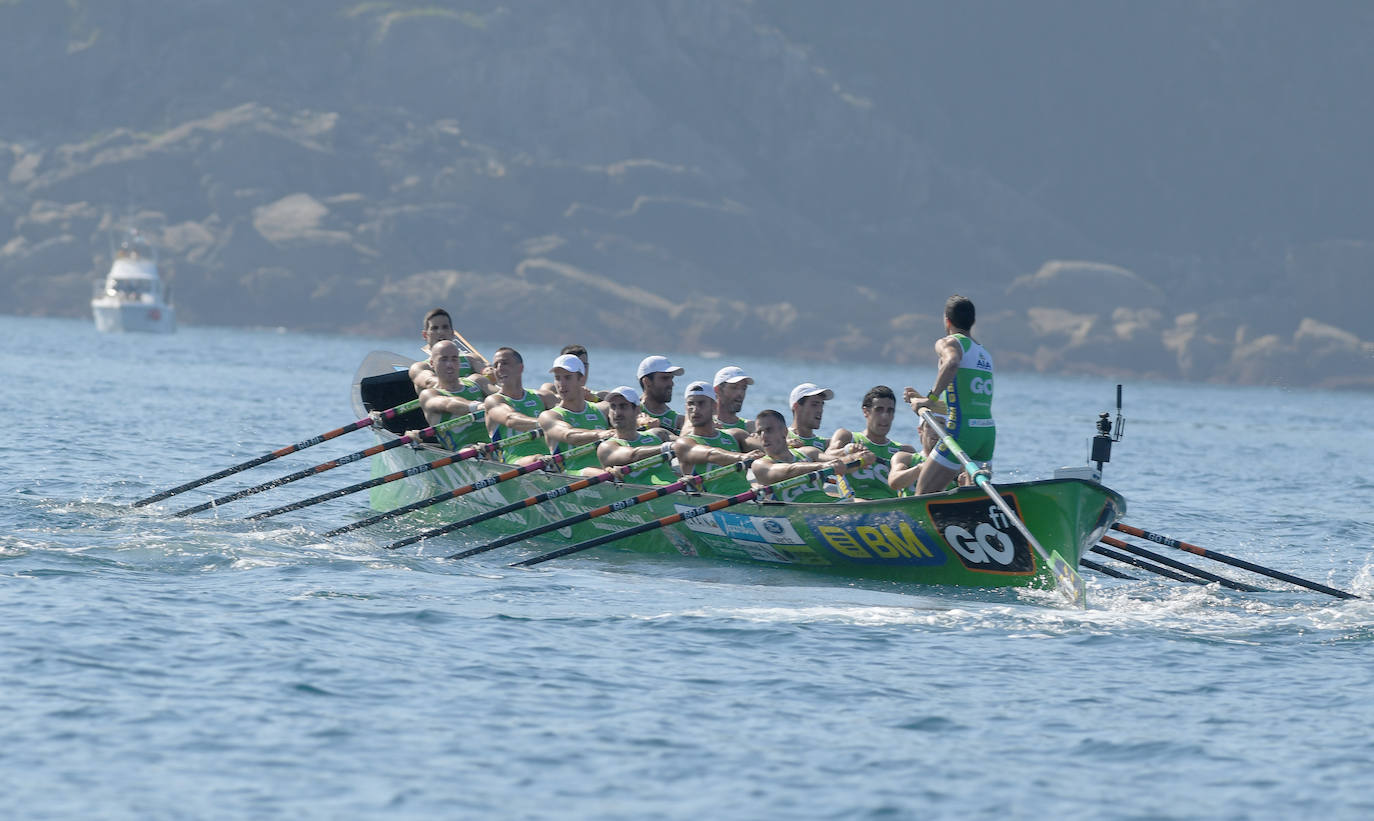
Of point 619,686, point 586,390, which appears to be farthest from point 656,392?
point 619,686

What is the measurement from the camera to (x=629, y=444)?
1766 cm

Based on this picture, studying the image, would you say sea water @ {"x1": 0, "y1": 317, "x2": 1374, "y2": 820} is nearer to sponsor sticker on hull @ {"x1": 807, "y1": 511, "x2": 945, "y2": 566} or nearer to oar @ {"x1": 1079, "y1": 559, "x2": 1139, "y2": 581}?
oar @ {"x1": 1079, "y1": 559, "x2": 1139, "y2": 581}

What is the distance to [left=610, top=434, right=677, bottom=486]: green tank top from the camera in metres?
17.7

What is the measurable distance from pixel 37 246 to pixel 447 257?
1146 inches

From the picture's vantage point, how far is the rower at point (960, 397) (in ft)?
48.4

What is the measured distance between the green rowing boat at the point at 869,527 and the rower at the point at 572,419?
564 millimetres

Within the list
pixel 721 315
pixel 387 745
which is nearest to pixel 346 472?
pixel 387 745

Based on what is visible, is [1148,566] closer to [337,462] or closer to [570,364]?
[570,364]

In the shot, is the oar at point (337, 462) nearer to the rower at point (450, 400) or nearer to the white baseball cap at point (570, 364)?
the rower at point (450, 400)

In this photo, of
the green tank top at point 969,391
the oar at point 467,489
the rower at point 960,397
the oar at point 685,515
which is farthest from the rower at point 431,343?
the green tank top at point 969,391

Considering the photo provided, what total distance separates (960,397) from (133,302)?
311ft

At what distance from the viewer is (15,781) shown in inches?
357

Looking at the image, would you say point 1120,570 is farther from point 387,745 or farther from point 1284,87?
point 1284,87

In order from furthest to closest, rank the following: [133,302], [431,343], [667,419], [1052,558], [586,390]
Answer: [133,302] → [431,343] → [586,390] → [667,419] → [1052,558]
